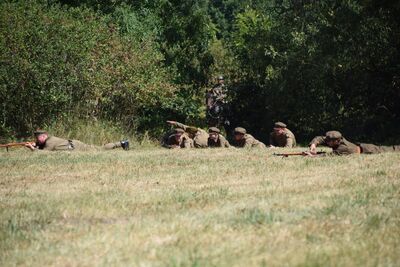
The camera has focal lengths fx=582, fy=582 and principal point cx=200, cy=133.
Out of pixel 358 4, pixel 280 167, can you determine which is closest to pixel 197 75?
pixel 358 4

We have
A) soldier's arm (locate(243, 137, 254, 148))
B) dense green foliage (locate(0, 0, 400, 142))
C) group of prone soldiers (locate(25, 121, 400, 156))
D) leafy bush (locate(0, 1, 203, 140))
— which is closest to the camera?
group of prone soldiers (locate(25, 121, 400, 156))

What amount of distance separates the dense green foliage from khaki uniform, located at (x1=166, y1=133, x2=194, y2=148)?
3904mm

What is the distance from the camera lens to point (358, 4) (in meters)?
23.4

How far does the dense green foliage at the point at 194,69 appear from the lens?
2014cm

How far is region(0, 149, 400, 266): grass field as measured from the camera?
494 centimetres

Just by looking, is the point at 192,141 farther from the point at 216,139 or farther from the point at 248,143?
the point at 248,143

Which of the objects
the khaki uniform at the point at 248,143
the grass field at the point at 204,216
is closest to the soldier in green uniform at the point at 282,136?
the khaki uniform at the point at 248,143

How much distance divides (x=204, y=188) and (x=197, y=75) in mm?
19516

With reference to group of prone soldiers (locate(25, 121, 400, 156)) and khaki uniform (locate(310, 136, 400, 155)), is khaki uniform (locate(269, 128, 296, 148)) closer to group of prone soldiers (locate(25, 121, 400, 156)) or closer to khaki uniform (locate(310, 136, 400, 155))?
group of prone soldiers (locate(25, 121, 400, 156))

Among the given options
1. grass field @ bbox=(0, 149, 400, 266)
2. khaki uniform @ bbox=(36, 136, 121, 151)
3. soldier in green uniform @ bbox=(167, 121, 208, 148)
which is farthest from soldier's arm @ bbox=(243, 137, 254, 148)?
grass field @ bbox=(0, 149, 400, 266)

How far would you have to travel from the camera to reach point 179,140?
62.5 ft

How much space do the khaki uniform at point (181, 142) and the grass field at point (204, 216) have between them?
7.77m

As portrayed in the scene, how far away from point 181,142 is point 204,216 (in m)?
12.7

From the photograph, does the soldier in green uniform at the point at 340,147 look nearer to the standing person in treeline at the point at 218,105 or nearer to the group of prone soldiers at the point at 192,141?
the group of prone soldiers at the point at 192,141
